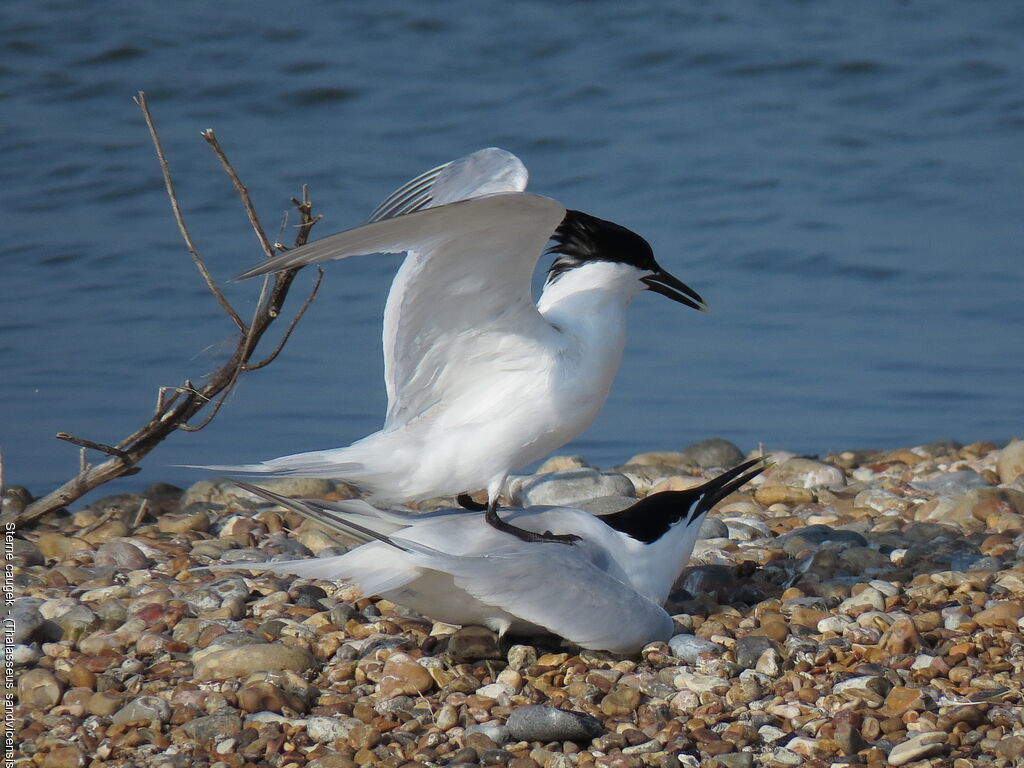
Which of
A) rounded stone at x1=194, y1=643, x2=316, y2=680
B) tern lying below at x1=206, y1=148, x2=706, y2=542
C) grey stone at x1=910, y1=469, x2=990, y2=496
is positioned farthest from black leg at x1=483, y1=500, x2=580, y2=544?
grey stone at x1=910, y1=469, x2=990, y2=496

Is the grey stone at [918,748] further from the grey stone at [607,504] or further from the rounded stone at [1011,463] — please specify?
the rounded stone at [1011,463]

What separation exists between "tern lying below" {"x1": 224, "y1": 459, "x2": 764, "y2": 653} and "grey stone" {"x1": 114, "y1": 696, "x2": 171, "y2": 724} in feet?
1.31

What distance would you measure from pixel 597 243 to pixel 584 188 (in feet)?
21.2

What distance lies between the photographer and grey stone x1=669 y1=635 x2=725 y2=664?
3.57 meters

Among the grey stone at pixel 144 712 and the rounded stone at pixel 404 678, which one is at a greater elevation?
the grey stone at pixel 144 712

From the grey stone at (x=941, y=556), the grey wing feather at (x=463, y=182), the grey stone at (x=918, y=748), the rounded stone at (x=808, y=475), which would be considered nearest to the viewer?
the grey stone at (x=918, y=748)

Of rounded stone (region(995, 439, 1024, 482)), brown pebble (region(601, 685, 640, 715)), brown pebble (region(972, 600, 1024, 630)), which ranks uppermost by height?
brown pebble (region(601, 685, 640, 715))

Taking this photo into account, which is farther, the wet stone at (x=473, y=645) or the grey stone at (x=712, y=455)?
the grey stone at (x=712, y=455)

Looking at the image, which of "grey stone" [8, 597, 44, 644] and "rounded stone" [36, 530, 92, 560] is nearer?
"grey stone" [8, 597, 44, 644]

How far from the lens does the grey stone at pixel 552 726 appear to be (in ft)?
10.3

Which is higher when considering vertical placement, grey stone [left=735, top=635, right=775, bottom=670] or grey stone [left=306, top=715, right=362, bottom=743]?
grey stone [left=306, top=715, right=362, bottom=743]

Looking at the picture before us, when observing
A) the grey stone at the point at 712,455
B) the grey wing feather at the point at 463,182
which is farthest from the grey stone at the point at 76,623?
the grey stone at the point at 712,455

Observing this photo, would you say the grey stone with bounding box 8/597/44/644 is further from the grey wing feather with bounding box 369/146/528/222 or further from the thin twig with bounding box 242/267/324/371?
the grey wing feather with bounding box 369/146/528/222

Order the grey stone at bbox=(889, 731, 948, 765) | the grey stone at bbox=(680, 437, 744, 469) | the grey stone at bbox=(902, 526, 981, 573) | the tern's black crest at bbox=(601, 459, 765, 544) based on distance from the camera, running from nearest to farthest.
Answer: the grey stone at bbox=(889, 731, 948, 765)
the tern's black crest at bbox=(601, 459, 765, 544)
the grey stone at bbox=(902, 526, 981, 573)
the grey stone at bbox=(680, 437, 744, 469)
